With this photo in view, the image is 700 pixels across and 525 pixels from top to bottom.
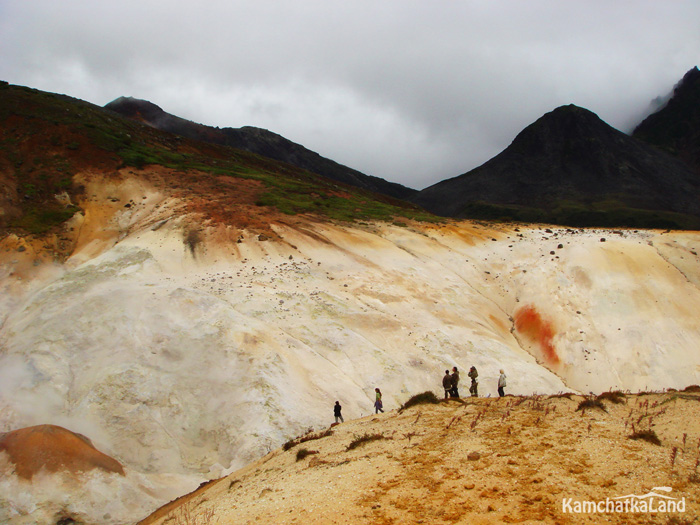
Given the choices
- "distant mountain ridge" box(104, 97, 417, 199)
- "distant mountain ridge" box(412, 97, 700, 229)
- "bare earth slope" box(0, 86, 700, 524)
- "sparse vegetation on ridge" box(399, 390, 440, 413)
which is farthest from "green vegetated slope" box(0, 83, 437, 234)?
"distant mountain ridge" box(412, 97, 700, 229)

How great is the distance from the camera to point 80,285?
26641mm

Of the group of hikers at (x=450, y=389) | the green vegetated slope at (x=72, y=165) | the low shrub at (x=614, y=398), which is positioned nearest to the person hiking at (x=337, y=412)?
the group of hikers at (x=450, y=389)

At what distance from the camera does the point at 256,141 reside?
422 ft

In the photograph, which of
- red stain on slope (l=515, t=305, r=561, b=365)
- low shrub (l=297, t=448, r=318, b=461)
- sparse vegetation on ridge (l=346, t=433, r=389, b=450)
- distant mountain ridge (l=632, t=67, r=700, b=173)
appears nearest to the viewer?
sparse vegetation on ridge (l=346, t=433, r=389, b=450)

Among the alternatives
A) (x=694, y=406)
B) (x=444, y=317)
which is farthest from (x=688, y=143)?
(x=694, y=406)

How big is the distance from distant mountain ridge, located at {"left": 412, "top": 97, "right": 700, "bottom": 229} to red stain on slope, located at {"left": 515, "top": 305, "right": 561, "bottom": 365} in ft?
269

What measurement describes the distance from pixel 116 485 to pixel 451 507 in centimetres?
1323

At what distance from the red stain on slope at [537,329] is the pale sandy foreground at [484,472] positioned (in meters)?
12.6

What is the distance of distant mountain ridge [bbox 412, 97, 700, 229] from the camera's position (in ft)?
353

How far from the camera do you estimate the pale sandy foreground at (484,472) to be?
782cm

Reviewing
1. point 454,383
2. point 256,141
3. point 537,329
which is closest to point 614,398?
point 454,383

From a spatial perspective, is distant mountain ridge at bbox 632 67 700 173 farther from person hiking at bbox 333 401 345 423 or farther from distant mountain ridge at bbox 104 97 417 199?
person hiking at bbox 333 401 345 423

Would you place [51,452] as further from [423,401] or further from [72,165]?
[72,165]

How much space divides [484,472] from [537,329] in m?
22.0
